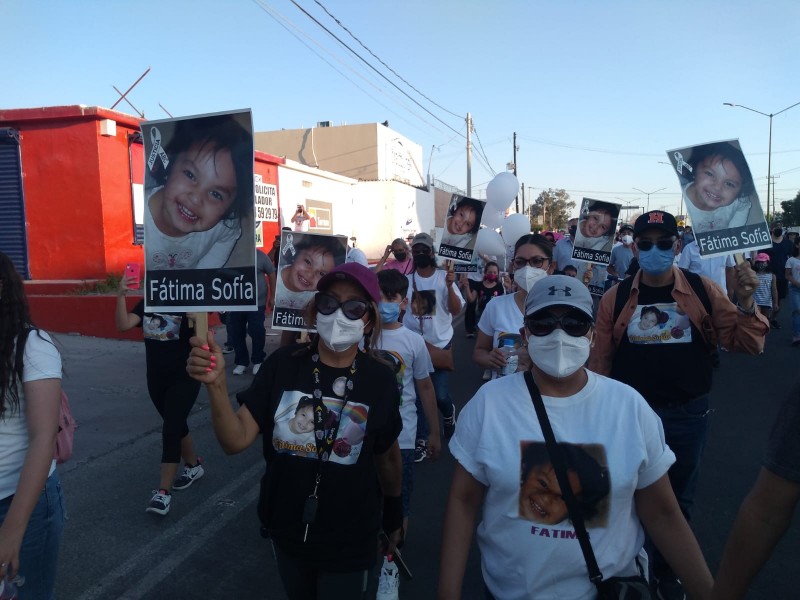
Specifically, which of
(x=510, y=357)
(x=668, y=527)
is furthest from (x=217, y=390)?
(x=510, y=357)

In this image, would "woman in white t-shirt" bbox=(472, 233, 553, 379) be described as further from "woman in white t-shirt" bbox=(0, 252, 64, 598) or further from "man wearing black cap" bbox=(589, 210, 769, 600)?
"woman in white t-shirt" bbox=(0, 252, 64, 598)

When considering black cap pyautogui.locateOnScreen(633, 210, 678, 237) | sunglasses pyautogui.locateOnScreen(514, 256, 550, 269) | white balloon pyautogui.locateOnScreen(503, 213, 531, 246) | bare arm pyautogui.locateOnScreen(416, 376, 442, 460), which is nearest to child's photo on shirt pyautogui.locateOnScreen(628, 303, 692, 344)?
black cap pyautogui.locateOnScreen(633, 210, 678, 237)

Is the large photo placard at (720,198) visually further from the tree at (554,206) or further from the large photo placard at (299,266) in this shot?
the tree at (554,206)

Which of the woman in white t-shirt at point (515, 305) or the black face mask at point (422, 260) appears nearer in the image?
the woman in white t-shirt at point (515, 305)

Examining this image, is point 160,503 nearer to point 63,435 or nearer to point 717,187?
point 63,435

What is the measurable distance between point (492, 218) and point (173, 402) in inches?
259

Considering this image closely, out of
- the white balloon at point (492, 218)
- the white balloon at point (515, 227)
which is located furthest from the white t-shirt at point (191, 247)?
the white balloon at point (515, 227)

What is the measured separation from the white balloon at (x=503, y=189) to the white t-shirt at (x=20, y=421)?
7.63m

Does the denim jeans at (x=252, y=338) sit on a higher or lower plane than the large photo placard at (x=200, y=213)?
lower

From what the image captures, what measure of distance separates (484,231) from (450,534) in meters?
7.60

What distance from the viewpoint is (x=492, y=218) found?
10055mm

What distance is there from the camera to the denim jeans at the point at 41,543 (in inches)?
92.4

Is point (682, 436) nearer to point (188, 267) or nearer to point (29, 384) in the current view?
point (188, 267)

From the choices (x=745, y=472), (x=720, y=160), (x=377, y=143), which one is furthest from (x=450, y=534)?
(x=377, y=143)
